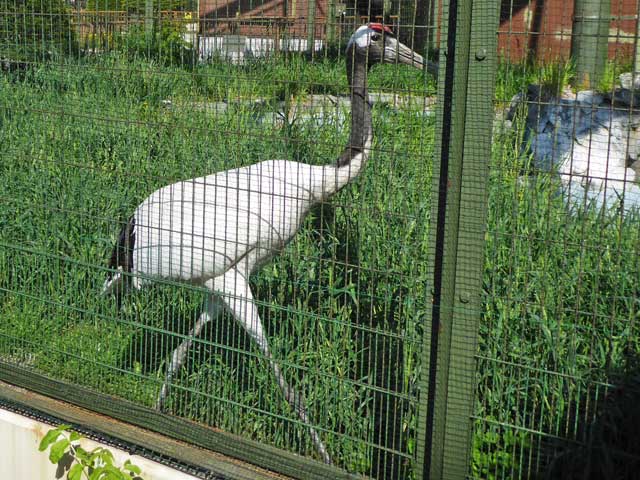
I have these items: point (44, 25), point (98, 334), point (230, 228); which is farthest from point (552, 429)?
point (44, 25)

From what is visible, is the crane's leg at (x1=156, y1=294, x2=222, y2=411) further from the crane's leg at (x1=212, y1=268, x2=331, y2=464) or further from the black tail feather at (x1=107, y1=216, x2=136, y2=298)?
the black tail feather at (x1=107, y1=216, x2=136, y2=298)

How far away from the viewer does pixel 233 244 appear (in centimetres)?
362

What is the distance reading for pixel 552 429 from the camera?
2990 millimetres

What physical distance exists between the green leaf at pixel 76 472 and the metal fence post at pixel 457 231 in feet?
4.29

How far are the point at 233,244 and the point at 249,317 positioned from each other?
29cm

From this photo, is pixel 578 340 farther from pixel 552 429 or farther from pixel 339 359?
pixel 339 359

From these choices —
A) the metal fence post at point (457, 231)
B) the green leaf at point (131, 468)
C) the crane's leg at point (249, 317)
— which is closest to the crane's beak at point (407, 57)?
the metal fence post at point (457, 231)

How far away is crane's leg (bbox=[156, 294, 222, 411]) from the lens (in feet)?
11.8

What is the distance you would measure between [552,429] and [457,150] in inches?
40.4

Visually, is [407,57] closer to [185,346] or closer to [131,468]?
[185,346]

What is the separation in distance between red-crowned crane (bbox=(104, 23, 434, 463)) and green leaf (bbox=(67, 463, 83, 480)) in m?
0.39

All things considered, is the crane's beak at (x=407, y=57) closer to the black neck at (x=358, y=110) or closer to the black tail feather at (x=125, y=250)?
the black neck at (x=358, y=110)

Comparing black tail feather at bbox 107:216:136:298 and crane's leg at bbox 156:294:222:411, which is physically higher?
black tail feather at bbox 107:216:136:298

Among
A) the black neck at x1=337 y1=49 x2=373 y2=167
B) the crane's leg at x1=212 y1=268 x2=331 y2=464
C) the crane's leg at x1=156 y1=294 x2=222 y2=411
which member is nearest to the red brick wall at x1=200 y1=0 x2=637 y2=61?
the black neck at x1=337 y1=49 x2=373 y2=167
